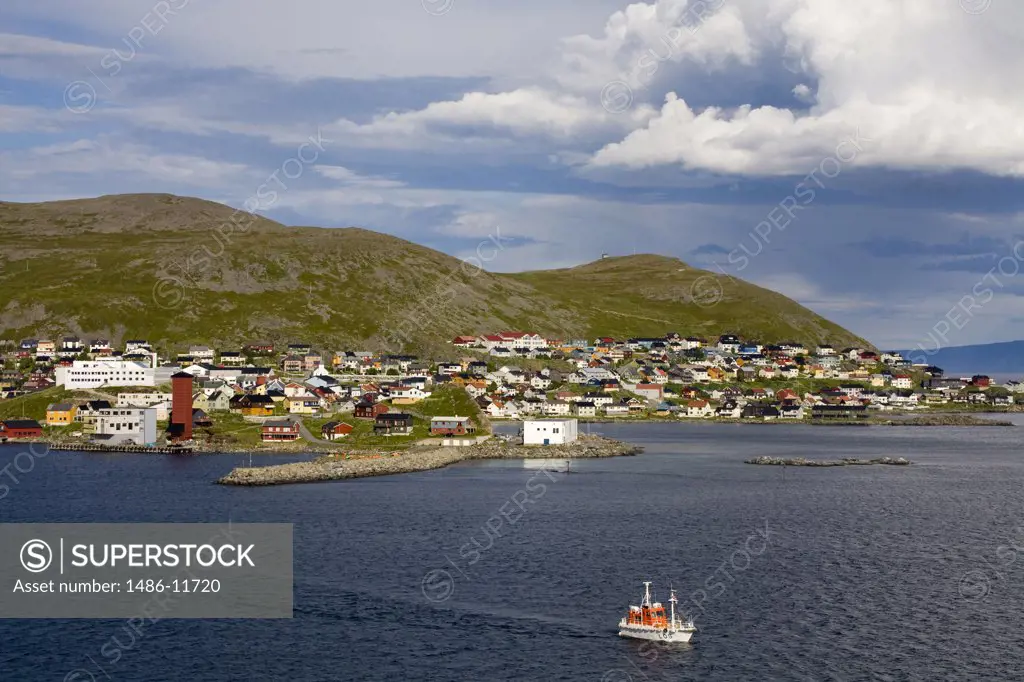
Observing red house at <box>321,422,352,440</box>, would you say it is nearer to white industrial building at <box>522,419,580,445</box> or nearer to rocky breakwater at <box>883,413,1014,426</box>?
white industrial building at <box>522,419,580,445</box>

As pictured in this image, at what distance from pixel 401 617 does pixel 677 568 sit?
18369 millimetres

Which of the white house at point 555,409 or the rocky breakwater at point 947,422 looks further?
the rocky breakwater at point 947,422

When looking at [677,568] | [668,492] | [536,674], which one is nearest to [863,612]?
[677,568]

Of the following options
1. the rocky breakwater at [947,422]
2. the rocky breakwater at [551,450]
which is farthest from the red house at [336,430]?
the rocky breakwater at [947,422]

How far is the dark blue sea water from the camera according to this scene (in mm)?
43688

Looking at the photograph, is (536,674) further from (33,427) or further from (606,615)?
(33,427)

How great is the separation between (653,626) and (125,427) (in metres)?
102

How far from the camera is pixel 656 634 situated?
151 feet

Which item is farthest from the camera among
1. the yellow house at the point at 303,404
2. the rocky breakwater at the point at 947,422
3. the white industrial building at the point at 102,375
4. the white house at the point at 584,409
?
the white house at the point at 584,409

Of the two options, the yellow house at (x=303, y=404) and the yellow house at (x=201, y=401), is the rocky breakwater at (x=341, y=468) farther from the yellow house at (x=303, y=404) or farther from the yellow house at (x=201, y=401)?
the yellow house at (x=201, y=401)

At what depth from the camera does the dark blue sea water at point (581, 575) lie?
43.7 m

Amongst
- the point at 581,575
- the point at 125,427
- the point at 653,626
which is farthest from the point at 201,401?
the point at 653,626

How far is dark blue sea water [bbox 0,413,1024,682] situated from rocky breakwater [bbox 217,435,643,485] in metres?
A: 3.75

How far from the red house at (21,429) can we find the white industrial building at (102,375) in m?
17.4
